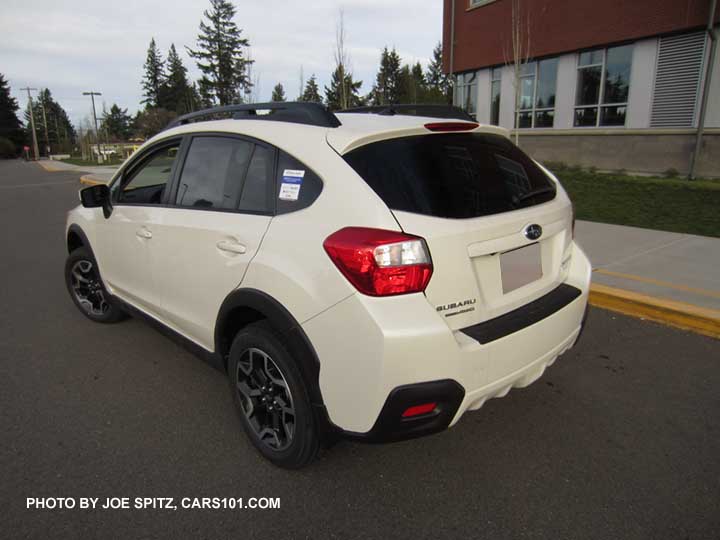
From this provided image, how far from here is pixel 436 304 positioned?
206 centimetres

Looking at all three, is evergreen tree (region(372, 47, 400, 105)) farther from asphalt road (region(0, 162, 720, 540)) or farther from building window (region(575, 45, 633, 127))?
asphalt road (region(0, 162, 720, 540))

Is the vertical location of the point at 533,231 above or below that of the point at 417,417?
above

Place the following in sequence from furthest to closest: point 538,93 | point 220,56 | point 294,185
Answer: point 220,56 < point 538,93 < point 294,185

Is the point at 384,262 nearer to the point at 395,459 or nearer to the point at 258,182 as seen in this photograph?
the point at 258,182

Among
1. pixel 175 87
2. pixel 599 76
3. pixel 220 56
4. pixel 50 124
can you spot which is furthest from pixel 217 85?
pixel 50 124

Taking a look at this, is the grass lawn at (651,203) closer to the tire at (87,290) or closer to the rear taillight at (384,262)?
the rear taillight at (384,262)

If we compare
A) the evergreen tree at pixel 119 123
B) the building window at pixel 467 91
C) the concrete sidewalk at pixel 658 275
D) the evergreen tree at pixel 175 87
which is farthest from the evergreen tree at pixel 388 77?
the evergreen tree at pixel 119 123

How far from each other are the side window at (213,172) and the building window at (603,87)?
13284 mm

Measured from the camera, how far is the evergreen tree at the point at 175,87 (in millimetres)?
84875

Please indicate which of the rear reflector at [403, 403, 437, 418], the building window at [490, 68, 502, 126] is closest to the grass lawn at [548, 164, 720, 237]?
the rear reflector at [403, 403, 437, 418]

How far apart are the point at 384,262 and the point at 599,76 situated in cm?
1439

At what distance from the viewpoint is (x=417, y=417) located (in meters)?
2.09

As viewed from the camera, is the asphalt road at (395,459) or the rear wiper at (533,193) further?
the rear wiper at (533,193)

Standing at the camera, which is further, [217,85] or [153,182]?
[217,85]
